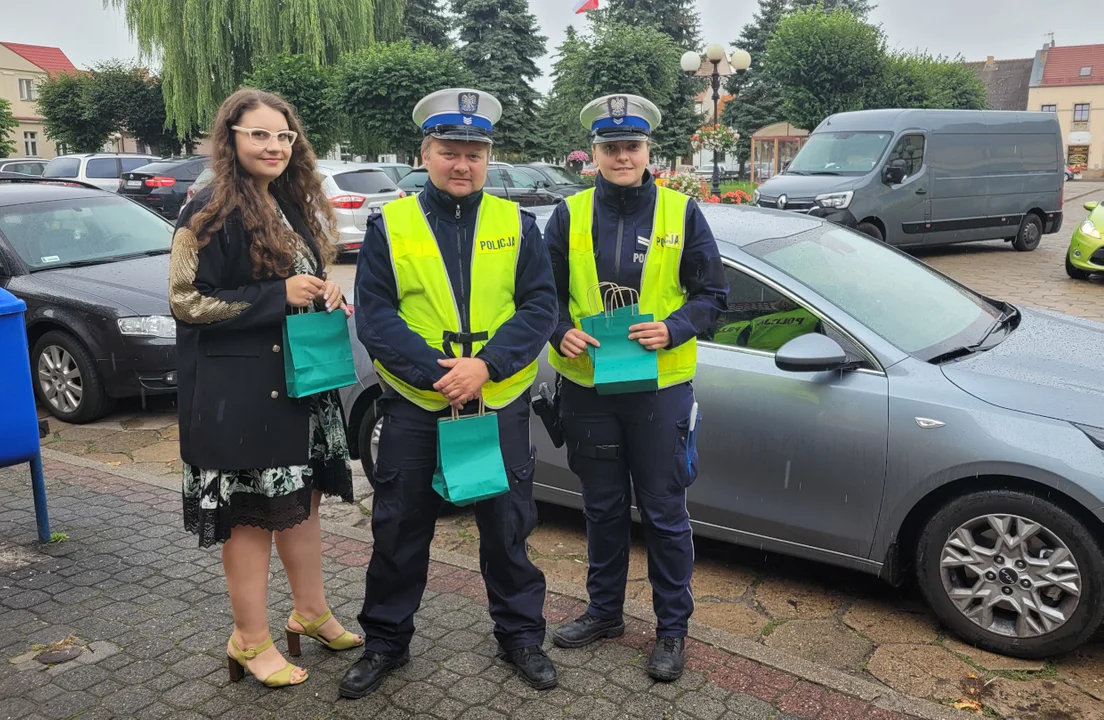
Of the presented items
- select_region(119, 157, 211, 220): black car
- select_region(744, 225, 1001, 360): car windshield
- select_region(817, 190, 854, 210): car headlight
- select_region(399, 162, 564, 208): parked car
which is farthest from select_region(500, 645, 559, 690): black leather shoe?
select_region(119, 157, 211, 220): black car

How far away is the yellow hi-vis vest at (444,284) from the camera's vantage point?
2959 mm

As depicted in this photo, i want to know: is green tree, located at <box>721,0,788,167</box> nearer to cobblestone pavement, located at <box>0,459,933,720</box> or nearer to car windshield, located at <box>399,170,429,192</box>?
car windshield, located at <box>399,170,429,192</box>

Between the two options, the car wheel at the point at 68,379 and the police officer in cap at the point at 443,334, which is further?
the car wheel at the point at 68,379

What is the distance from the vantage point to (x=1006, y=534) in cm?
337

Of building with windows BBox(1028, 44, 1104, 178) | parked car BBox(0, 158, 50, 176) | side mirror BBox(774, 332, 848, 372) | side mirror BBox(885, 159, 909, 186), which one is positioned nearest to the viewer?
side mirror BBox(774, 332, 848, 372)

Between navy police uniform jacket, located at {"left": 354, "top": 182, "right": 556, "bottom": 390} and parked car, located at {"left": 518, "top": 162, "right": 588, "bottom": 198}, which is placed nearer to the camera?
navy police uniform jacket, located at {"left": 354, "top": 182, "right": 556, "bottom": 390}

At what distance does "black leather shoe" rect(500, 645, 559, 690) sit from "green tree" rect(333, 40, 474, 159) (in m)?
25.1

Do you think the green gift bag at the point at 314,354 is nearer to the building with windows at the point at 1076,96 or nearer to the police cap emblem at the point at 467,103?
the police cap emblem at the point at 467,103

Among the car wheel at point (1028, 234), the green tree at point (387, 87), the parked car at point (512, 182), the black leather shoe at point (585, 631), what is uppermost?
the green tree at point (387, 87)

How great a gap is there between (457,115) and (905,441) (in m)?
1.99

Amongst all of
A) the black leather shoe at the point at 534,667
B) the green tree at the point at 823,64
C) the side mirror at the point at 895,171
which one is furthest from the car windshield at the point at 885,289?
the green tree at the point at 823,64

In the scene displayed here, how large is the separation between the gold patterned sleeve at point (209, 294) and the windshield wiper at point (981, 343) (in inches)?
97.9

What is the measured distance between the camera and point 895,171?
13.7 metres

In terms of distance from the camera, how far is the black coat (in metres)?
2.87
